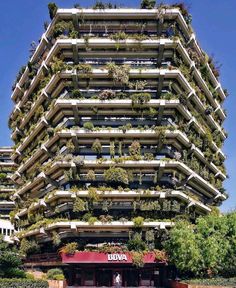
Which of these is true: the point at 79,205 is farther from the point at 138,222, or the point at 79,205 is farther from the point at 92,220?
the point at 138,222

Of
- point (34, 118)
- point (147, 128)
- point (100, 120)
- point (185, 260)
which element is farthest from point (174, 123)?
point (34, 118)

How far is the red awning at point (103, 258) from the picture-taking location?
5506 centimetres

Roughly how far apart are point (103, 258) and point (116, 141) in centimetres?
1460

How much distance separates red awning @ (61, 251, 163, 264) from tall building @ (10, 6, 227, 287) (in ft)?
0.38

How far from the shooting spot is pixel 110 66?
192 ft

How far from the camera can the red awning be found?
181ft

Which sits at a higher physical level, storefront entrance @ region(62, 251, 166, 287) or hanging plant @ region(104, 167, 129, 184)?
hanging plant @ region(104, 167, 129, 184)

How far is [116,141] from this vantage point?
59.3 m

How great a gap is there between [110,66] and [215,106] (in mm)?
28348

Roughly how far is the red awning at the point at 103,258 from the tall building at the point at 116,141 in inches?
4.6

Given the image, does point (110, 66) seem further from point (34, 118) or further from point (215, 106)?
point (215, 106)

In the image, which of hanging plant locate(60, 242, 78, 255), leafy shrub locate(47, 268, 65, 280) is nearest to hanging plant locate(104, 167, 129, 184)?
hanging plant locate(60, 242, 78, 255)

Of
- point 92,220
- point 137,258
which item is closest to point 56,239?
point 92,220

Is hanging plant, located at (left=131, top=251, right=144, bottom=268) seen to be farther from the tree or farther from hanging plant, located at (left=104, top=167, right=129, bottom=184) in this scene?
hanging plant, located at (left=104, top=167, right=129, bottom=184)
